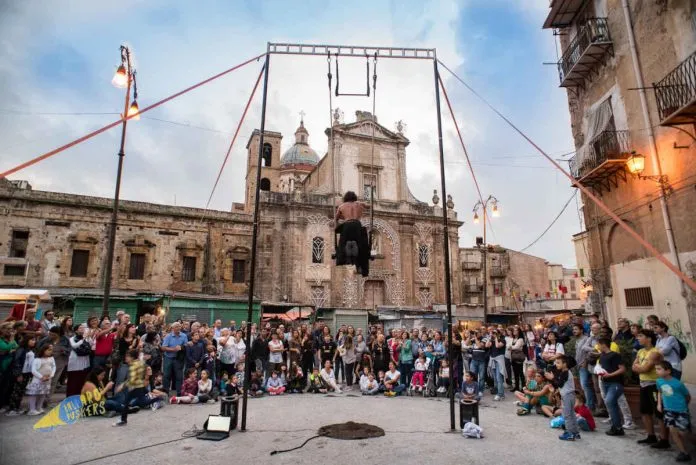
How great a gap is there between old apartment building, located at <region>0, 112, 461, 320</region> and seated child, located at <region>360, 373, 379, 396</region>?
12.1 metres

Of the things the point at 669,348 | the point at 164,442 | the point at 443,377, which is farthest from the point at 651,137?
the point at 164,442

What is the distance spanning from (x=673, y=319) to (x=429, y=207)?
22053mm

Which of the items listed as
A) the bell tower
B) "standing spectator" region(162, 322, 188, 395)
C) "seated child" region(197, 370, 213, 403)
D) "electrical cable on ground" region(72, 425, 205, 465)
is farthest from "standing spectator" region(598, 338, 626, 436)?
the bell tower

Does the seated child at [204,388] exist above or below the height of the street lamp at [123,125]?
below

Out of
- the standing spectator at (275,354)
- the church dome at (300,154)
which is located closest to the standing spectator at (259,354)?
the standing spectator at (275,354)

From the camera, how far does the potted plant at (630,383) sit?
772 cm

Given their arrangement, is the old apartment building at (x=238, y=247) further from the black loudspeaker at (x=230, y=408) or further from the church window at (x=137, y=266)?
the black loudspeaker at (x=230, y=408)

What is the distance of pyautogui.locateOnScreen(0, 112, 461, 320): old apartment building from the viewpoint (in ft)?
78.8

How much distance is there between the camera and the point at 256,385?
11500 millimetres

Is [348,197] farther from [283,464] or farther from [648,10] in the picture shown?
[648,10]

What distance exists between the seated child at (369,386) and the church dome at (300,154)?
4108 cm

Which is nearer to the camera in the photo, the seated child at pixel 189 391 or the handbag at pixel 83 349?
the handbag at pixel 83 349

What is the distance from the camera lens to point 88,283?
2516 cm

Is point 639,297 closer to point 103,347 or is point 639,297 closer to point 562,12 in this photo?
point 562,12
